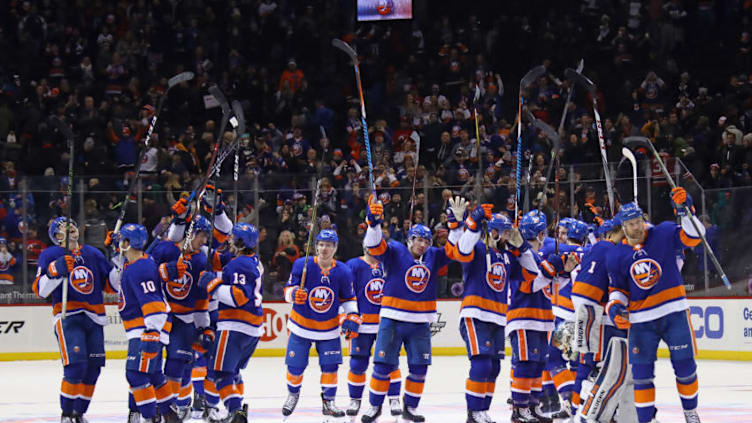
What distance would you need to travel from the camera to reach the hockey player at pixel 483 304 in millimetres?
7887

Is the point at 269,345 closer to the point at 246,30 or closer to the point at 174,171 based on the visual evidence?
the point at 174,171

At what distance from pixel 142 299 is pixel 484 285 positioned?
2476 millimetres

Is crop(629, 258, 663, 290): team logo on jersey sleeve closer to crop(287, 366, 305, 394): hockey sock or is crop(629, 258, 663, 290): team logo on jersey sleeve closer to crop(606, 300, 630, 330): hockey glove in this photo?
crop(606, 300, 630, 330): hockey glove

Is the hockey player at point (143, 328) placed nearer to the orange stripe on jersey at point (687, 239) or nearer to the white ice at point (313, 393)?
the white ice at point (313, 393)

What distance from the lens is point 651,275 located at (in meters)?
7.12

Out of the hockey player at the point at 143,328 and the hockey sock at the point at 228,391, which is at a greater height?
the hockey player at the point at 143,328

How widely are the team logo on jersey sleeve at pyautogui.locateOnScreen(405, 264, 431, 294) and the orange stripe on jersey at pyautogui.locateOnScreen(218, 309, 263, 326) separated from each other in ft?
3.88

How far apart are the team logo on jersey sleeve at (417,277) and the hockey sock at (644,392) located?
1.89 meters

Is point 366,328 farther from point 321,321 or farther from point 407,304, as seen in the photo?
point 407,304

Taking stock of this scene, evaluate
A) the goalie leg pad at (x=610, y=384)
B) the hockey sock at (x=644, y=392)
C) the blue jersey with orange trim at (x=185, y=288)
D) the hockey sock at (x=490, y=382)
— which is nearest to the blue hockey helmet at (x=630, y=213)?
the goalie leg pad at (x=610, y=384)

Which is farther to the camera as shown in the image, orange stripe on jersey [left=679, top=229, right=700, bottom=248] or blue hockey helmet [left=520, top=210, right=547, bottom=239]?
blue hockey helmet [left=520, top=210, right=547, bottom=239]

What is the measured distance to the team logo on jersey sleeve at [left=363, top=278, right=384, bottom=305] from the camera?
384 inches

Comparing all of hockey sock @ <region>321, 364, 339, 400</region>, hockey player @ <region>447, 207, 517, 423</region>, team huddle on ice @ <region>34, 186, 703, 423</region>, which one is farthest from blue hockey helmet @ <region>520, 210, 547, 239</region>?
hockey sock @ <region>321, 364, 339, 400</region>

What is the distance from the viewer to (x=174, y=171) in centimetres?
1583
